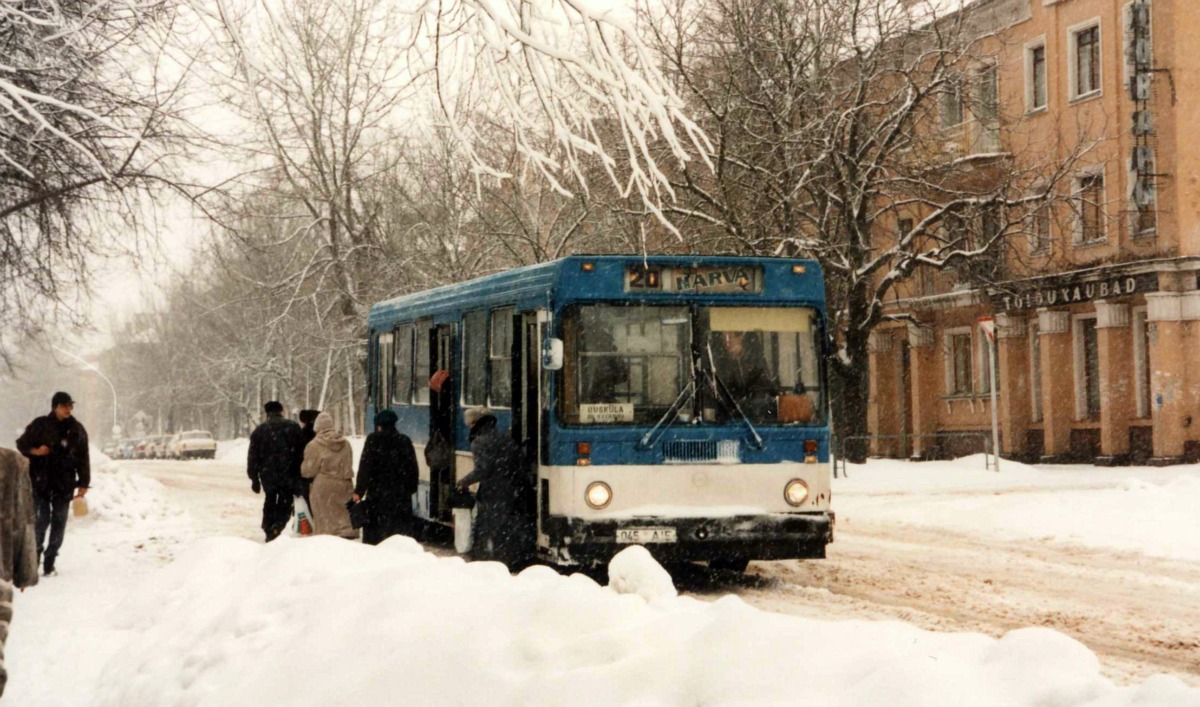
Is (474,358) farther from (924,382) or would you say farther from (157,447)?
(157,447)

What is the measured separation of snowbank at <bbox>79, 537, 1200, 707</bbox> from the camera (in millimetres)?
4977

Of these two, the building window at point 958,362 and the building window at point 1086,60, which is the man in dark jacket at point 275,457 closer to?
the building window at point 1086,60

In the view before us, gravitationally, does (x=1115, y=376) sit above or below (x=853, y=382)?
above

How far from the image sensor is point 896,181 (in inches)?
1102

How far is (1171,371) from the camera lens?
32.5 meters

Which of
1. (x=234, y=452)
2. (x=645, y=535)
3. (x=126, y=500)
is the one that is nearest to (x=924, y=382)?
(x=126, y=500)

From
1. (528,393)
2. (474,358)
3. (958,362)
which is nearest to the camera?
(528,393)

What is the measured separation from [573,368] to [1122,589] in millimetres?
4985

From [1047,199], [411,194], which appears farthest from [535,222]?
[1047,199]

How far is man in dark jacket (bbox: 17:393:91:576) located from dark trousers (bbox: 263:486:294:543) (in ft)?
5.97

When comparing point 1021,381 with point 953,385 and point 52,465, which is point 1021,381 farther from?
point 52,465

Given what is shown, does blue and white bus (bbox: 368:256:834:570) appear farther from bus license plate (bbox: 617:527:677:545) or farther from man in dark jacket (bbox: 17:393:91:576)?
man in dark jacket (bbox: 17:393:91:576)

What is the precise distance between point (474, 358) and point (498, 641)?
28.6 feet

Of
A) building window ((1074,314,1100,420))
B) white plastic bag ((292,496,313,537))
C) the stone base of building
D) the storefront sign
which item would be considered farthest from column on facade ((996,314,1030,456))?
white plastic bag ((292,496,313,537))
